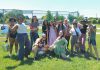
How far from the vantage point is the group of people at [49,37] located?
12852 millimetres

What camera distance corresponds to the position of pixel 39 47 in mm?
13820

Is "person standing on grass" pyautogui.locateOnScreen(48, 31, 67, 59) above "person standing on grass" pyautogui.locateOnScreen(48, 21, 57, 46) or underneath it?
underneath

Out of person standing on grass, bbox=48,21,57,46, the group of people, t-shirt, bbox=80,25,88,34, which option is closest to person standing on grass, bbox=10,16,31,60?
the group of people

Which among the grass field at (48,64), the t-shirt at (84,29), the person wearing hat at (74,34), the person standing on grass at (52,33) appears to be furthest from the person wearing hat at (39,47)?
the t-shirt at (84,29)

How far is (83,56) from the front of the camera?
48.9 ft

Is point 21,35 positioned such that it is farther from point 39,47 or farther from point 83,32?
point 83,32

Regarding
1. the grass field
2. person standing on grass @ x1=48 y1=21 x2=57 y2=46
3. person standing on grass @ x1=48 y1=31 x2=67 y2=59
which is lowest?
the grass field

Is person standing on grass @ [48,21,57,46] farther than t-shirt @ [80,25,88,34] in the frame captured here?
No

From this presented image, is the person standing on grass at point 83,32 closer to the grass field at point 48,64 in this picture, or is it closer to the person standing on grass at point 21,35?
the grass field at point 48,64

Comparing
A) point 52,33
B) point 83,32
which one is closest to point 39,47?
point 52,33

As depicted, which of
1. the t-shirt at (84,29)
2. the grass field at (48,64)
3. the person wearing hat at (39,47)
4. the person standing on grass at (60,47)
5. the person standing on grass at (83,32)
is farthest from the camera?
the t-shirt at (84,29)

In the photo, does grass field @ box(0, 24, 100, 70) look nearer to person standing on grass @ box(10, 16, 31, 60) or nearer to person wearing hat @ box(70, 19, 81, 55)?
person standing on grass @ box(10, 16, 31, 60)

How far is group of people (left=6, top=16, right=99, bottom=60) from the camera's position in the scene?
1285 cm

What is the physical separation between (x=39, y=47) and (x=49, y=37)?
1817mm
